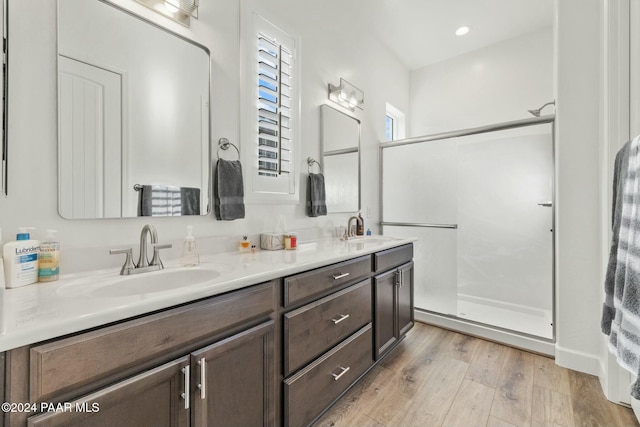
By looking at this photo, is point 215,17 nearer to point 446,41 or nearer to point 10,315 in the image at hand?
point 10,315

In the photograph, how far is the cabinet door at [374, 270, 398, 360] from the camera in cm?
178

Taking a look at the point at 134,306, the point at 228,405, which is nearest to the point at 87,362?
the point at 134,306

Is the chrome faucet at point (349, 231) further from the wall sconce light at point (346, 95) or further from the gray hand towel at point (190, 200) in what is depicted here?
the gray hand towel at point (190, 200)

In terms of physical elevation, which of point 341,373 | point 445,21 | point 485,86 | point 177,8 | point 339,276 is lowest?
point 341,373

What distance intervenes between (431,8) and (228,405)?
324 centimetres

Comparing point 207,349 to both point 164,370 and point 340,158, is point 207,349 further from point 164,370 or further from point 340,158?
point 340,158

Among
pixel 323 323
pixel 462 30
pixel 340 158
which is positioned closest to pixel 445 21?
pixel 462 30

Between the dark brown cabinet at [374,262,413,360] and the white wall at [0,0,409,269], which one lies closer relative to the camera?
the white wall at [0,0,409,269]

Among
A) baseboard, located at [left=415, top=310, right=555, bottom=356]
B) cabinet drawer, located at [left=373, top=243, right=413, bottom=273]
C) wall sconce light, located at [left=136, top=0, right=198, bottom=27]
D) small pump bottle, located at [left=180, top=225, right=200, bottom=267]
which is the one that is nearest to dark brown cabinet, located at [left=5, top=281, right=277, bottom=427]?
small pump bottle, located at [left=180, top=225, right=200, bottom=267]

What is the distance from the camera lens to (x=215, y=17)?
5.01 ft

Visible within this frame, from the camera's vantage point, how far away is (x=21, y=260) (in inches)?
35.3

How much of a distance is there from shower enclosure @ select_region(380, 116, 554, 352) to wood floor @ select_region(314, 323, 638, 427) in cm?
45

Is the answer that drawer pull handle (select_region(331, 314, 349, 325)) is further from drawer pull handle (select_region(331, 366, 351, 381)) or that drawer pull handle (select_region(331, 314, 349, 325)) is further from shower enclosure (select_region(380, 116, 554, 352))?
shower enclosure (select_region(380, 116, 554, 352))

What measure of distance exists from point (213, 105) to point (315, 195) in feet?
2.99
